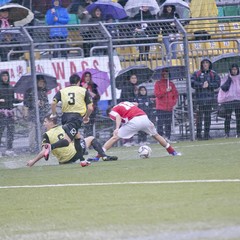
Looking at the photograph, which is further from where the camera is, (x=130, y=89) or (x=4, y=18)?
(x=4, y=18)

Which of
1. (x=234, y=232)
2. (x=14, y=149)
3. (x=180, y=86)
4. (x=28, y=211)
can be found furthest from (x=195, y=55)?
(x=234, y=232)

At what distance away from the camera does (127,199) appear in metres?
10.6

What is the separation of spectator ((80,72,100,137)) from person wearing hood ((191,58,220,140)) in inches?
99.7

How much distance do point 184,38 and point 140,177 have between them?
31.6 ft

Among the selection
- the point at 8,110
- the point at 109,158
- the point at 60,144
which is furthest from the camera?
the point at 8,110

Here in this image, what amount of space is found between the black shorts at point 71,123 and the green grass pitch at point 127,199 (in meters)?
0.61

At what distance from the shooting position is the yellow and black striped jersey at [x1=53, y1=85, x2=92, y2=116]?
1748cm

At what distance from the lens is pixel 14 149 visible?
20938 mm

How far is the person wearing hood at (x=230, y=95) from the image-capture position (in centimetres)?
2241

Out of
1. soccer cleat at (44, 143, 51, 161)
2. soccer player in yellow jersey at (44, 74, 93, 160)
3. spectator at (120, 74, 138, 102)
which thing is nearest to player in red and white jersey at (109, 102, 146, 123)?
soccer player in yellow jersey at (44, 74, 93, 160)

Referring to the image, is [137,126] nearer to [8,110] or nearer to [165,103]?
[8,110]

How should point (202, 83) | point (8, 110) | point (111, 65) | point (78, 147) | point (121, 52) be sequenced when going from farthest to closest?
point (121, 52), point (202, 83), point (111, 65), point (8, 110), point (78, 147)

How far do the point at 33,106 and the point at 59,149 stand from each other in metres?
4.22

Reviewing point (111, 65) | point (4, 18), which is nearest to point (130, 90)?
point (111, 65)
